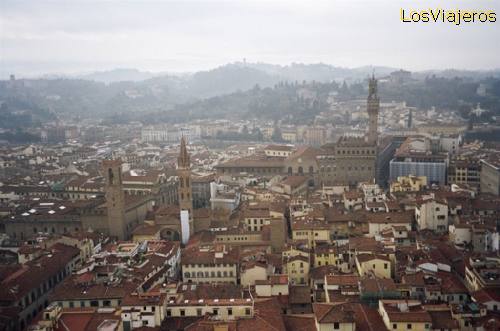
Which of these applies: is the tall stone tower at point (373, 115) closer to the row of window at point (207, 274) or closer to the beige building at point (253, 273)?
the row of window at point (207, 274)

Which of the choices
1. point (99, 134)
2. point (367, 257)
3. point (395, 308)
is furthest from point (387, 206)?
point (99, 134)

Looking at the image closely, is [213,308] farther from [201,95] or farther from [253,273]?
[201,95]

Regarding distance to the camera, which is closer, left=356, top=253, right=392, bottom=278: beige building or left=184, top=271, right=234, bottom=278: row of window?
left=356, top=253, right=392, bottom=278: beige building

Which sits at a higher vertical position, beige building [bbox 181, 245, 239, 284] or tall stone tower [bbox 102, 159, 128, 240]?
tall stone tower [bbox 102, 159, 128, 240]

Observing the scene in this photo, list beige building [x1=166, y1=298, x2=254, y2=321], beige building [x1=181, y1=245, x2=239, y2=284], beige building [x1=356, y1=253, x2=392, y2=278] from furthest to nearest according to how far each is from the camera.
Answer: beige building [x1=181, y1=245, x2=239, y2=284], beige building [x1=356, y1=253, x2=392, y2=278], beige building [x1=166, y1=298, x2=254, y2=321]

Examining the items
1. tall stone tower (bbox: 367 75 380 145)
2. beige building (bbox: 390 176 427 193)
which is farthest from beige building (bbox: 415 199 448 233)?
tall stone tower (bbox: 367 75 380 145)

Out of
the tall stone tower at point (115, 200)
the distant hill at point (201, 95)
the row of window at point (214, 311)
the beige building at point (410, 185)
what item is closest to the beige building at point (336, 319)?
the row of window at point (214, 311)

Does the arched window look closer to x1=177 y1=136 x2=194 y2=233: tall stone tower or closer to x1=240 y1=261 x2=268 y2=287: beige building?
x1=177 y1=136 x2=194 y2=233: tall stone tower

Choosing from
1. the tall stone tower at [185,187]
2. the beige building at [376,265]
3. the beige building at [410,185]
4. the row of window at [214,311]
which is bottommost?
the row of window at [214,311]
